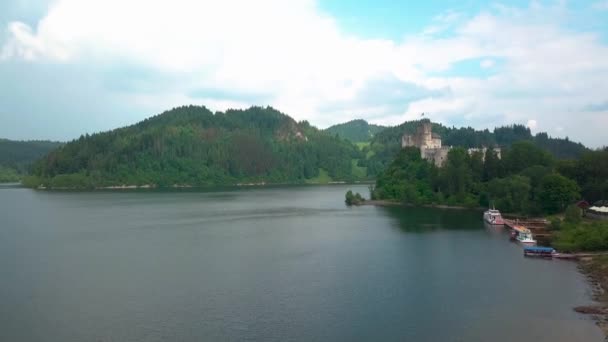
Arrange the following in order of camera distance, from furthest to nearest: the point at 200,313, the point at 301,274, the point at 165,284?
the point at 301,274 → the point at 165,284 → the point at 200,313

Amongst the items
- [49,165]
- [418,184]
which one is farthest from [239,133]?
[418,184]

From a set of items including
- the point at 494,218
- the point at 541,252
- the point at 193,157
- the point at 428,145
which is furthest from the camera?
the point at 193,157

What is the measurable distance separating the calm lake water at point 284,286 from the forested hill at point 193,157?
84.0 m

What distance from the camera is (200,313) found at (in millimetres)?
23172

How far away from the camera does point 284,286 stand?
27328 mm

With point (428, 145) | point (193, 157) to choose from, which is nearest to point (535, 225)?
point (428, 145)

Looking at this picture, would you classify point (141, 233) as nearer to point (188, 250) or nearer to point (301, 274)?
point (188, 250)

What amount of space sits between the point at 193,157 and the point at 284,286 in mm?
124167

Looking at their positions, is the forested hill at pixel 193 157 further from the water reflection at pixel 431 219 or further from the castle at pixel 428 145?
the water reflection at pixel 431 219

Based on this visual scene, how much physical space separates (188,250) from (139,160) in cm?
10452

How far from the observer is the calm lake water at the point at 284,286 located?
69.4ft

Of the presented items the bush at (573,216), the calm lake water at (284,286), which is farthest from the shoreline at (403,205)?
the bush at (573,216)

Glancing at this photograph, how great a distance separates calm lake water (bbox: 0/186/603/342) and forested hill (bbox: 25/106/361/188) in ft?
276

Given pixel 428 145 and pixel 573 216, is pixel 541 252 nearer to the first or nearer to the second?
pixel 573 216
